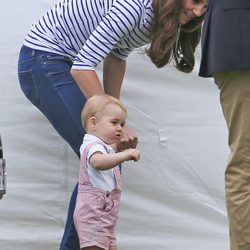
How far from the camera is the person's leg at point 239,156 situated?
308cm

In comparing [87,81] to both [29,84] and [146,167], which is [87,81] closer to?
[29,84]

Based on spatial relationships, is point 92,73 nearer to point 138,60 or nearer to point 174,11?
point 174,11

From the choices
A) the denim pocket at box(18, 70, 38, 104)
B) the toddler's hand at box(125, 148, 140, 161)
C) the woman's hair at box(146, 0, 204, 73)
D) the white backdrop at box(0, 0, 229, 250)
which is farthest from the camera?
the white backdrop at box(0, 0, 229, 250)

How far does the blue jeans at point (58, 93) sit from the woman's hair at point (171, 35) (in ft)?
1.22

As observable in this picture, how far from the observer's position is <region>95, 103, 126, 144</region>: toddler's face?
3.49 m

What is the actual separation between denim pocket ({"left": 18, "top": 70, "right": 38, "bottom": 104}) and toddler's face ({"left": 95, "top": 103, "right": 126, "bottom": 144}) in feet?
1.17

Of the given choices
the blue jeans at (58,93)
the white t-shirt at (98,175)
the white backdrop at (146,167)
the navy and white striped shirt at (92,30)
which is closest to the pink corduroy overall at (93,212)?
the white t-shirt at (98,175)

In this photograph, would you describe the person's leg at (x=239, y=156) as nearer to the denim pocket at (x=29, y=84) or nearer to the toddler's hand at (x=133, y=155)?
the toddler's hand at (x=133, y=155)

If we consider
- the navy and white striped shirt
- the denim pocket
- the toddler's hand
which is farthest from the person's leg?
the denim pocket

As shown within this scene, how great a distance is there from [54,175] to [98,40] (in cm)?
99

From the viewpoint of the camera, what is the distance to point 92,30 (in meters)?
3.59

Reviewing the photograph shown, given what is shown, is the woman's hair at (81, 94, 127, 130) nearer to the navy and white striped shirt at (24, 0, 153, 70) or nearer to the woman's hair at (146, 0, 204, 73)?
the navy and white striped shirt at (24, 0, 153, 70)

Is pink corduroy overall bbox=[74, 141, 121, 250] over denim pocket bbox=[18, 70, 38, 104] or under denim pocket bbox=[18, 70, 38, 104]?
under

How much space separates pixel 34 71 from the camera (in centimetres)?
364
